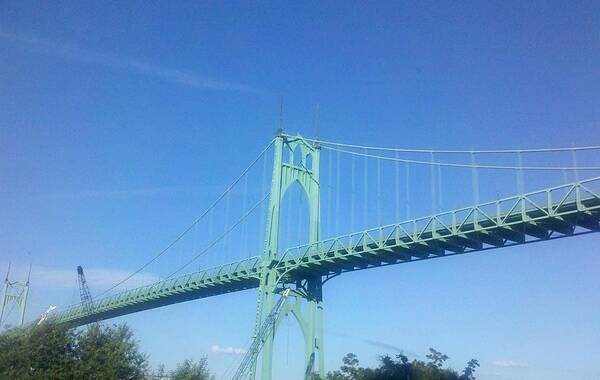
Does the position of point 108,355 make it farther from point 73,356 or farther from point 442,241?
point 442,241

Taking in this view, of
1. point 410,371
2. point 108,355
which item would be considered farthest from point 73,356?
point 410,371

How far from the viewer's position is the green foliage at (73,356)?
45281 mm

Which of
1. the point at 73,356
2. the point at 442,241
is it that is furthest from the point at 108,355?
the point at 442,241

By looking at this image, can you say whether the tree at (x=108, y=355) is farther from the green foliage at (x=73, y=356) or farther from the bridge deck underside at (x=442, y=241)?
the bridge deck underside at (x=442, y=241)

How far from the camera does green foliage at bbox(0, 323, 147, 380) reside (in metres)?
45.3

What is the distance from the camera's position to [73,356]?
4691 centimetres

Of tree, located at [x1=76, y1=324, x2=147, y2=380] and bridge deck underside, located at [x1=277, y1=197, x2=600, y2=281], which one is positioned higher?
bridge deck underside, located at [x1=277, y1=197, x2=600, y2=281]

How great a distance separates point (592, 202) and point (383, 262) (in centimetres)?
1844

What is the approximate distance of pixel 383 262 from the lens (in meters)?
55.2

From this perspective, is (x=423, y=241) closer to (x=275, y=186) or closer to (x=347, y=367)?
(x=347, y=367)

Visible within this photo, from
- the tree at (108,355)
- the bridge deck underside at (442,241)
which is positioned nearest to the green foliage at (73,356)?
the tree at (108,355)

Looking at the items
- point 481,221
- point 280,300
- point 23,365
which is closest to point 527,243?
point 481,221

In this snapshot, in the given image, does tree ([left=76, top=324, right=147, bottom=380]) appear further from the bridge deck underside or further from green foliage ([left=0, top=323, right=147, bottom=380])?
the bridge deck underside

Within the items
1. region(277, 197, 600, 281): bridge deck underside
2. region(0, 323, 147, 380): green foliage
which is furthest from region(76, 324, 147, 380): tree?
region(277, 197, 600, 281): bridge deck underside
